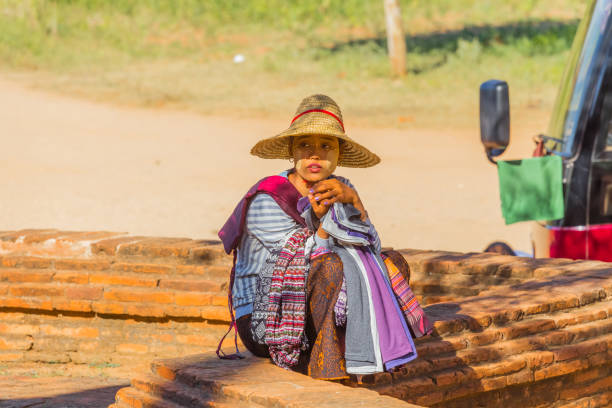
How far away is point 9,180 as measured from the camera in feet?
45.4

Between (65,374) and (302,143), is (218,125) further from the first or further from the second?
(302,143)

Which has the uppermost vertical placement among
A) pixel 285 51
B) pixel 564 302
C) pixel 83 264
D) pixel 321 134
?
pixel 285 51

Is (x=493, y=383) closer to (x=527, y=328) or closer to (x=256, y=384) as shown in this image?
(x=527, y=328)

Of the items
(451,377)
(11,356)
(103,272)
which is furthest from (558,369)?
(11,356)

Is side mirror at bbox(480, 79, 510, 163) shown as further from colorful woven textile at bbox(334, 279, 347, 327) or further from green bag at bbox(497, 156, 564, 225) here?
colorful woven textile at bbox(334, 279, 347, 327)

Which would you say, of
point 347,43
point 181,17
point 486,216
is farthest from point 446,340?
point 181,17

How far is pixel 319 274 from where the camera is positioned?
11.5ft

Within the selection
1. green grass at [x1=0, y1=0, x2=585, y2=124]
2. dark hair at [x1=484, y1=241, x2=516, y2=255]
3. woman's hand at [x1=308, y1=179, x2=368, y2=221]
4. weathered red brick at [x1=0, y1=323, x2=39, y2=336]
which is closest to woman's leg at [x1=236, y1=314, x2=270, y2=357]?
woman's hand at [x1=308, y1=179, x2=368, y2=221]

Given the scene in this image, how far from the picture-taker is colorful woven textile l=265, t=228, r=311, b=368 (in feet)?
11.5

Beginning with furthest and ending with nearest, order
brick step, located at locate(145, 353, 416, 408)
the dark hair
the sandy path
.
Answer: the sandy path < the dark hair < brick step, located at locate(145, 353, 416, 408)

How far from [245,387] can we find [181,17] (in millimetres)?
24588

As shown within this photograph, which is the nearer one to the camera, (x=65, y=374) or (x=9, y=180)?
(x=65, y=374)

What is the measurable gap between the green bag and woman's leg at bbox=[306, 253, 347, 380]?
259cm

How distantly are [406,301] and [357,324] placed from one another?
264 mm
